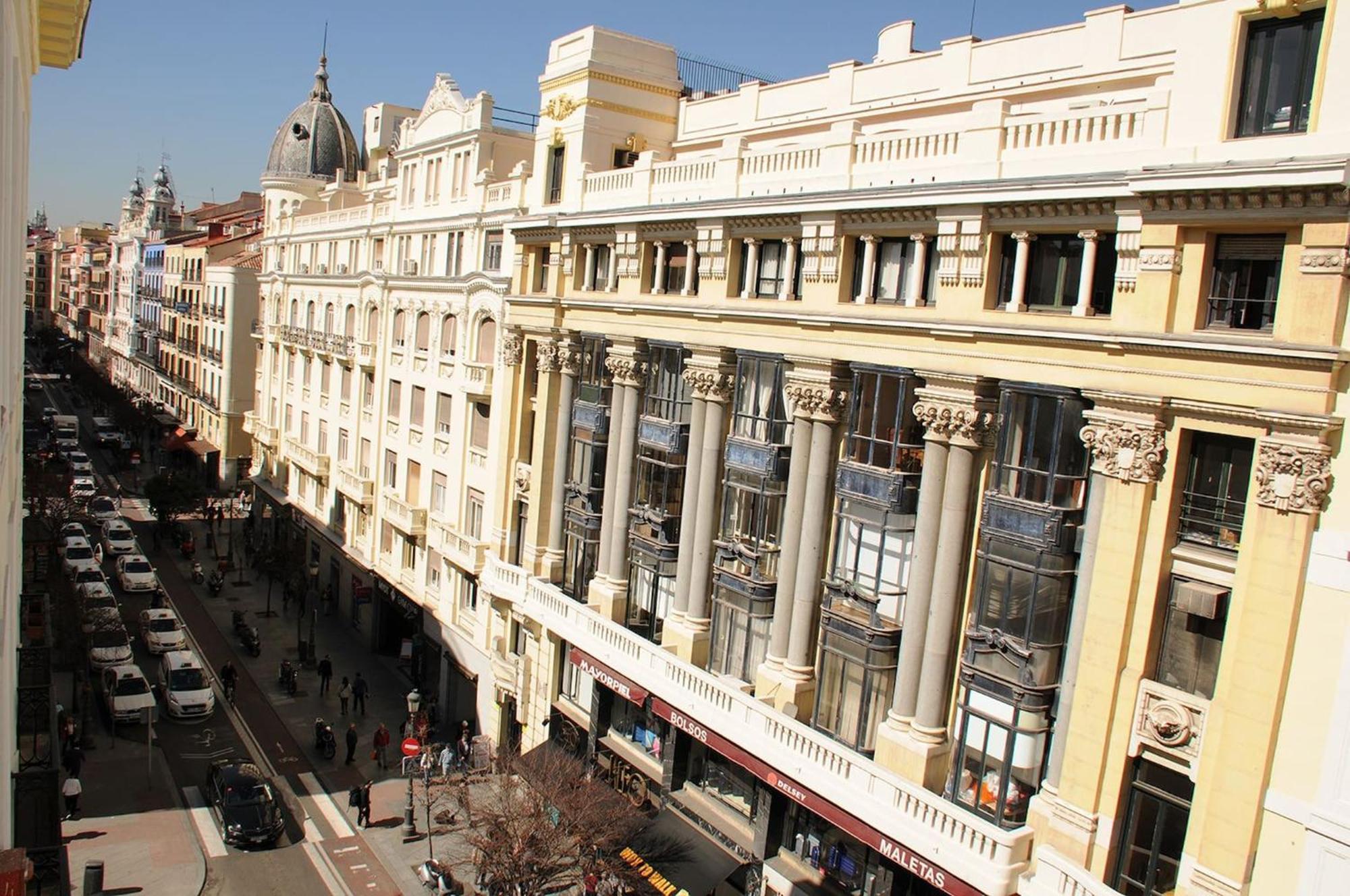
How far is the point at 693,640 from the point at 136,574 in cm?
3721

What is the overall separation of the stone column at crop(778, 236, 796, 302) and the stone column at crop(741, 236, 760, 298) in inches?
42.7

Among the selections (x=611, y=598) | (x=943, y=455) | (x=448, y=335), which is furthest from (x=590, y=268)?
(x=943, y=455)

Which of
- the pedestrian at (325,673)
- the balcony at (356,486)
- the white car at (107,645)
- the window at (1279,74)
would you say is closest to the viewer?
the window at (1279,74)

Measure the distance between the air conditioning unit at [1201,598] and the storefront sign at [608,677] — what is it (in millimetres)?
14448

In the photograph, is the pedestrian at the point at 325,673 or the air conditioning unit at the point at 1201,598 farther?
the pedestrian at the point at 325,673

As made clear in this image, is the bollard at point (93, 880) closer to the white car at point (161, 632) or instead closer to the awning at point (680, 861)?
the awning at point (680, 861)

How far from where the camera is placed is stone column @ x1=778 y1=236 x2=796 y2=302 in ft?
83.2

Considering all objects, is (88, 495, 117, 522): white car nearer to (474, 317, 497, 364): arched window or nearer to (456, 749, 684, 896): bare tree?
(474, 317, 497, 364): arched window

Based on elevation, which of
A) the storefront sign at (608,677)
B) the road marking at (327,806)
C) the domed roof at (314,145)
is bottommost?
the road marking at (327,806)

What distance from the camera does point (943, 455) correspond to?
843 inches

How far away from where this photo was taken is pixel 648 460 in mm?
30031

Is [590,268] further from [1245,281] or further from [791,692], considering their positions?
[1245,281]

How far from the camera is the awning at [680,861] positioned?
81.9 feet

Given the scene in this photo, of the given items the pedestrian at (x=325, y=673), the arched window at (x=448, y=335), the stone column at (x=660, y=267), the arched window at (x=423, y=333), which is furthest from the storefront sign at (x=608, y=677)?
the arched window at (x=423, y=333)
